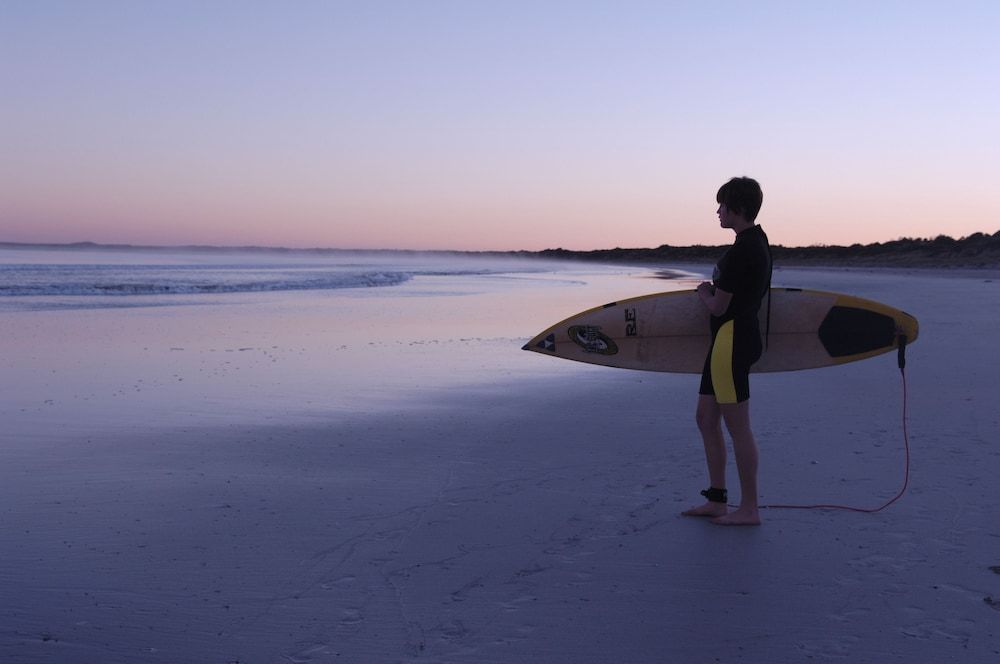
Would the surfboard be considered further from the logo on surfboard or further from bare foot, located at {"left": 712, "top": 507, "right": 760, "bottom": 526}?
bare foot, located at {"left": 712, "top": 507, "right": 760, "bottom": 526}

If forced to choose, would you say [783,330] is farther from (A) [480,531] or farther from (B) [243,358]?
(B) [243,358]

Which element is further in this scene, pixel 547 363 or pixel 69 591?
pixel 547 363

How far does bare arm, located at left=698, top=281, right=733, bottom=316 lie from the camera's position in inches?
148

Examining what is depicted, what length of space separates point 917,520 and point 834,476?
752 millimetres

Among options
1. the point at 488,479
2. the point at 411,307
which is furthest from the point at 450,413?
the point at 411,307

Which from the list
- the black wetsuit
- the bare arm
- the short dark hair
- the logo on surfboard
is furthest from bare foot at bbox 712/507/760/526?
the logo on surfboard

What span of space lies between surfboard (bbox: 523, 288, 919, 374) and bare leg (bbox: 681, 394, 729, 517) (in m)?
0.73

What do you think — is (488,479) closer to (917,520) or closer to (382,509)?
(382,509)

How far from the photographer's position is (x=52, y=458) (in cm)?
482

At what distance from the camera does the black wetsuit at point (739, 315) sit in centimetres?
375

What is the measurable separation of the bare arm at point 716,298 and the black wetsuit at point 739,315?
25mm

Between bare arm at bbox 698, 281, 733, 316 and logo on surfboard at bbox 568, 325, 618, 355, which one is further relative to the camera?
logo on surfboard at bbox 568, 325, 618, 355

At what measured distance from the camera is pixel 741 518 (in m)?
3.89

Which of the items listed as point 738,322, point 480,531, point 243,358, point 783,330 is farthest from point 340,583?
point 243,358
